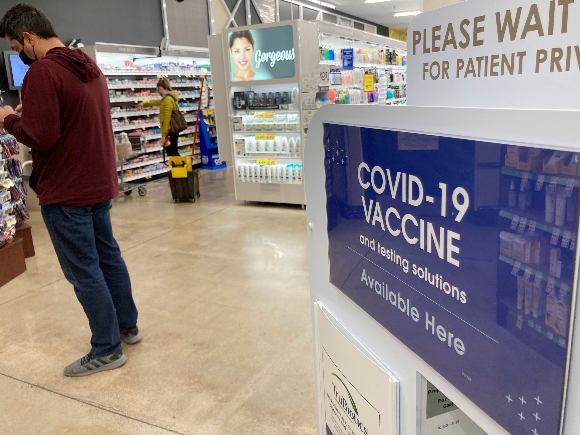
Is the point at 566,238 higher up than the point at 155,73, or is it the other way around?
the point at 155,73

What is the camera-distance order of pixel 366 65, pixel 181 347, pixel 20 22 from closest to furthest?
pixel 20 22
pixel 181 347
pixel 366 65

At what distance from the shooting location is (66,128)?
2.58 m

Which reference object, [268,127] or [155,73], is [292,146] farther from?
[155,73]

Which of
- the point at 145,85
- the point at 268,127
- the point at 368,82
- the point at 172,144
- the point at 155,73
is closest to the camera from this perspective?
the point at 268,127

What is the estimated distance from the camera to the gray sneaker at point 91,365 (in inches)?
113

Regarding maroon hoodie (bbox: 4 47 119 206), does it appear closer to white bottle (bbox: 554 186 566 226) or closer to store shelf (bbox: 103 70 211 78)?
white bottle (bbox: 554 186 566 226)

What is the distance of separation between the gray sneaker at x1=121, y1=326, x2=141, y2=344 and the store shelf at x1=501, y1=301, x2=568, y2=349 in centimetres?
282

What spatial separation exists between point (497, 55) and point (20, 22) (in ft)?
7.96

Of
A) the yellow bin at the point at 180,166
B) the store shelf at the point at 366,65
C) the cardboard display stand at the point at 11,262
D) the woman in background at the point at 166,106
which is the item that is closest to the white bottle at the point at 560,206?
the cardboard display stand at the point at 11,262

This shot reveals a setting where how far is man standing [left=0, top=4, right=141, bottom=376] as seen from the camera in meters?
2.48

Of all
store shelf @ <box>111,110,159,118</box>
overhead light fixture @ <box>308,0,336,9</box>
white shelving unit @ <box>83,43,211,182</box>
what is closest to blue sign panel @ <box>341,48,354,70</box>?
white shelving unit @ <box>83,43,211,182</box>

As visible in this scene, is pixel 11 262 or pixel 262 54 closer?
pixel 11 262

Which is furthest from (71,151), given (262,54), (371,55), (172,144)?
(371,55)

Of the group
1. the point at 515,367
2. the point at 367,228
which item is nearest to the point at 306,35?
the point at 367,228
